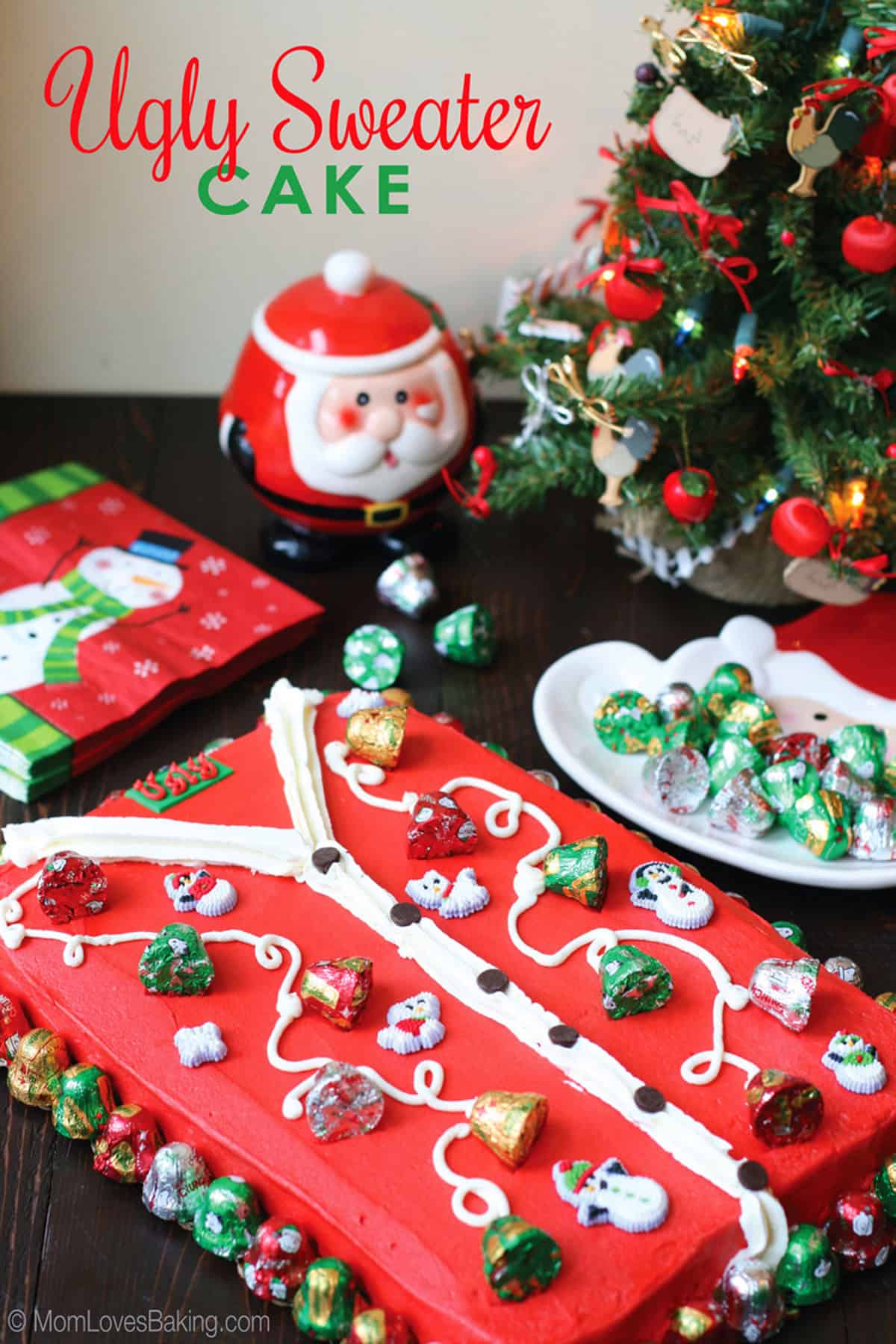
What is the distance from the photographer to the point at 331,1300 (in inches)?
34.5

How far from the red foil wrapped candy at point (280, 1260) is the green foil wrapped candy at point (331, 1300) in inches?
0.7

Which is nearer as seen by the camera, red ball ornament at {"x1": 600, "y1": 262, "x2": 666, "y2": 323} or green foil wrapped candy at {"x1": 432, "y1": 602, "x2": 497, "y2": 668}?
red ball ornament at {"x1": 600, "y1": 262, "x2": 666, "y2": 323}

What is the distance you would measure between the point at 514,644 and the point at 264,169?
0.64 metres

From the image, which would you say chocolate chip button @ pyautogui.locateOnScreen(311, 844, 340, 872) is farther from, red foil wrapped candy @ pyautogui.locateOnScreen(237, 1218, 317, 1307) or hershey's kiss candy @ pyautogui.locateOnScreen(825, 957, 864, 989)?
hershey's kiss candy @ pyautogui.locateOnScreen(825, 957, 864, 989)

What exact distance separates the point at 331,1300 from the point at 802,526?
0.76 metres

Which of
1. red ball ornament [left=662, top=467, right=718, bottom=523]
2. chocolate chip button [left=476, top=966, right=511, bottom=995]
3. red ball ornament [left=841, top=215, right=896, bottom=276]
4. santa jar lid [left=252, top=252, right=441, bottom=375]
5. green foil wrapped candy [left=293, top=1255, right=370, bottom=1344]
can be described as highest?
red ball ornament [left=841, top=215, right=896, bottom=276]

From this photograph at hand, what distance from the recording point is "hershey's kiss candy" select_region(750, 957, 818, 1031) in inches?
39.2

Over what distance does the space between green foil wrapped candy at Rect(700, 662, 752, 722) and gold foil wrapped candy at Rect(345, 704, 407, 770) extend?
315 mm

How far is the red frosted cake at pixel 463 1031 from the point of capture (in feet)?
2.87

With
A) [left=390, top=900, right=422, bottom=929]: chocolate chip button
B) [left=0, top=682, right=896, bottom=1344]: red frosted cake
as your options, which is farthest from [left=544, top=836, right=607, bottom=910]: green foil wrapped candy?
[left=390, top=900, right=422, bottom=929]: chocolate chip button

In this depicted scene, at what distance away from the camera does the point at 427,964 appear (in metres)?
1.03

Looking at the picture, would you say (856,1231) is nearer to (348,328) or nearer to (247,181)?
(348,328)

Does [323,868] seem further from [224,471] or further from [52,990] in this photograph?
[224,471]

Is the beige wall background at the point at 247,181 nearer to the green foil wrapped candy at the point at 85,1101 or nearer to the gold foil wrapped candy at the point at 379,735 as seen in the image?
the gold foil wrapped candy at the point at 379,735
